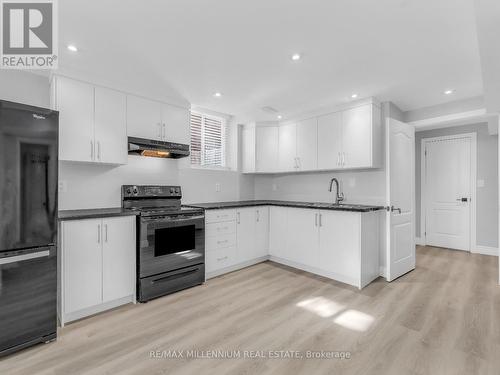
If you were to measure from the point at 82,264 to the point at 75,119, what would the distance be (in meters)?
1.44

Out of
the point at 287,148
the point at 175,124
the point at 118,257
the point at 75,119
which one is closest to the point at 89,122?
the point at 75,119

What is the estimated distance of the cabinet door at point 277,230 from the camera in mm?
3924

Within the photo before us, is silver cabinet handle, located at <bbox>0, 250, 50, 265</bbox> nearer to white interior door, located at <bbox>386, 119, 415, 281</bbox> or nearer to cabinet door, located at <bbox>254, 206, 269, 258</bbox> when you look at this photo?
cabinet door, located at <bbox>254, 206, 269, 258</bbox>

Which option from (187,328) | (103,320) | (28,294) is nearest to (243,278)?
(187,328)

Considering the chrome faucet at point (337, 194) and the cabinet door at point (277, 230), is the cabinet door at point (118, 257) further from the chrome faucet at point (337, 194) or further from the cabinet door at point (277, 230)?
the chrome faucet at point (337, 194)

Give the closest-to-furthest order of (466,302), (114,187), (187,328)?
1. (187,328)
2. (466,302)
3. (114,187)

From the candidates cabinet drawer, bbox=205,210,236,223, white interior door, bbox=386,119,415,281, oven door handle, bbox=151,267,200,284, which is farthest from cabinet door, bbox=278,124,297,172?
oven door handle, bbox=151,267,200,284

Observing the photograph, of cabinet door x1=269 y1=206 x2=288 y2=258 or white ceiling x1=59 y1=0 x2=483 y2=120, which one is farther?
cabinet door x1=269 y1=206 x2=288 y2=258

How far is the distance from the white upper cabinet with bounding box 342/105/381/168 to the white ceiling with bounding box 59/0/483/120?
26 centimetres

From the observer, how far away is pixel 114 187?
3109 mm

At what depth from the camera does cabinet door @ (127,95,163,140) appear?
9.88 feet

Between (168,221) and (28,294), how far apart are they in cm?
127

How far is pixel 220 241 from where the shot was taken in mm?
3486

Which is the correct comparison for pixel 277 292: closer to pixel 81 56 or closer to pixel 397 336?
pixel 397 336
